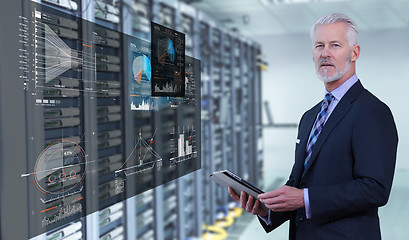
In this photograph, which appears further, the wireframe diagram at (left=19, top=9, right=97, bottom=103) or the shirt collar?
the shirt collar

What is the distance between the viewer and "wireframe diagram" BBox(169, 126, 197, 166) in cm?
216

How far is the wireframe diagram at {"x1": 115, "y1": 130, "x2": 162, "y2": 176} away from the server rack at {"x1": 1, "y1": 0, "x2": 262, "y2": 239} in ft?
0.15

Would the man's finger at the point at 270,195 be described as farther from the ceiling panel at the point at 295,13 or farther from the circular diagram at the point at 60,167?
the ceiling panel at the point at 295,13

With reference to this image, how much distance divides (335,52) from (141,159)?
0.98 m

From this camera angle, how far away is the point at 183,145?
7.41ft

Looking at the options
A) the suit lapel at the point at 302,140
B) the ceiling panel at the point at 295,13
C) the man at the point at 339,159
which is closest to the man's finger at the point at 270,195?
the man at the point at 339,159

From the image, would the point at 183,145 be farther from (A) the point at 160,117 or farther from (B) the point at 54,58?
(B) the point at 54,58

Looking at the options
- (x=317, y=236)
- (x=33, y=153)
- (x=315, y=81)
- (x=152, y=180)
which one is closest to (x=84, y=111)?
(x=33, y=153)

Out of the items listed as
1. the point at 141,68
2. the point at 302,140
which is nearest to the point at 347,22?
the point at 302,140

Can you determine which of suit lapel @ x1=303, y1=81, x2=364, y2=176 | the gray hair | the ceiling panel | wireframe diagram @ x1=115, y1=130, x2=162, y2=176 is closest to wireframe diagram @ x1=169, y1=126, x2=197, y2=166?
wireframe diagram @ x1=115, y1=130, x2=162, y2=176

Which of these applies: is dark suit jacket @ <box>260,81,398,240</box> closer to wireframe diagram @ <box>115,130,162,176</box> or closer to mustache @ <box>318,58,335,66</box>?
mustache @ <box>318,58,335,66</box>

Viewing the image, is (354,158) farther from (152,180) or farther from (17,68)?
(17,68)

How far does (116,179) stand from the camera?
5.65ft

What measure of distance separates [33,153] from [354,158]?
1108mm
